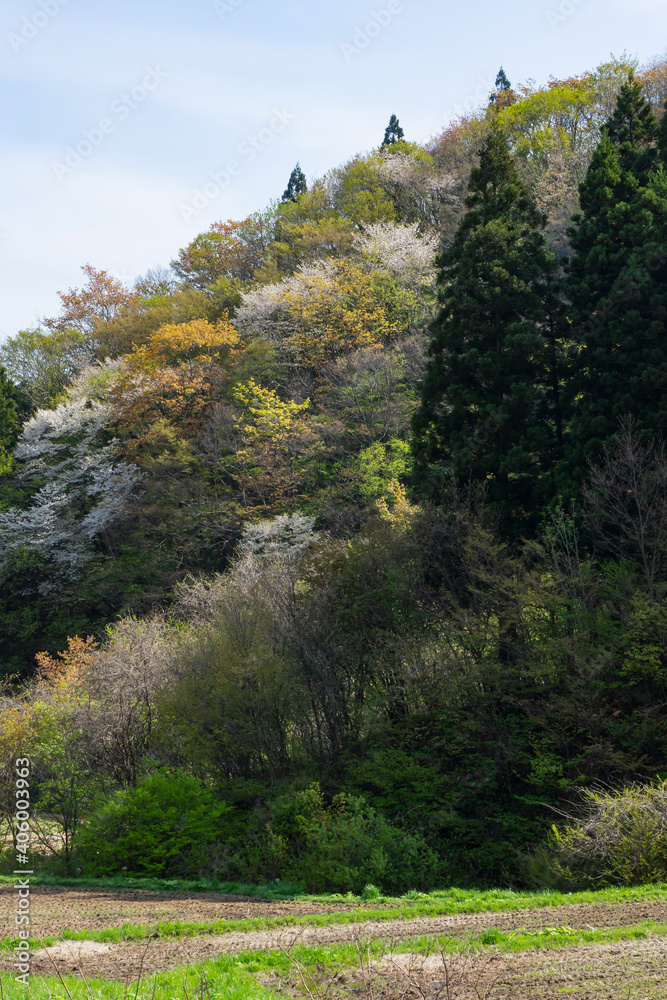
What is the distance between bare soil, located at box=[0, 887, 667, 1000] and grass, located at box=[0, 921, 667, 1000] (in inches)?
6.7

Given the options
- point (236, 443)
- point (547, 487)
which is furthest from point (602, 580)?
point (236, 443)

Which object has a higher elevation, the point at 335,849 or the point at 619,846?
the point at 619,846

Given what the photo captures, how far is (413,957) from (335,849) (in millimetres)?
6397

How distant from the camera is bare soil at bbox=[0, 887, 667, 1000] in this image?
532cm

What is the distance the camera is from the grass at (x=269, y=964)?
5301 millimetres

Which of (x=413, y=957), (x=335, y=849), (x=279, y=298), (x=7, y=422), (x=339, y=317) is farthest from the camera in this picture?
(x=7, y=422)

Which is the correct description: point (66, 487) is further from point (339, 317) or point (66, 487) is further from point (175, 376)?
point (339, 317)

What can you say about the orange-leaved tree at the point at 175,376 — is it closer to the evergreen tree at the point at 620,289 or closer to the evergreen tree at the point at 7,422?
the evergreen tree at the point at 7,422

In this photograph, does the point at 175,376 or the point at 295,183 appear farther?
the point at 295,183

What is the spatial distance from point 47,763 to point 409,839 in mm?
8299

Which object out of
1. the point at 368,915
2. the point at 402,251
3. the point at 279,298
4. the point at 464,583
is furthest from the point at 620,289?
the point at 279,298

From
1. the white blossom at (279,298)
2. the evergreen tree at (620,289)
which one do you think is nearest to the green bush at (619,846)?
the evergreen tree at (620,289)

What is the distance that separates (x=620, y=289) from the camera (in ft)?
52.5

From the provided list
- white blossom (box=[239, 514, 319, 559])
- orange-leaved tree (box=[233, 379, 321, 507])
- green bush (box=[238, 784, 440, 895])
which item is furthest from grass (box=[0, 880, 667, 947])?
orange-leaved tree (box=[233, 379, 321, 507])
